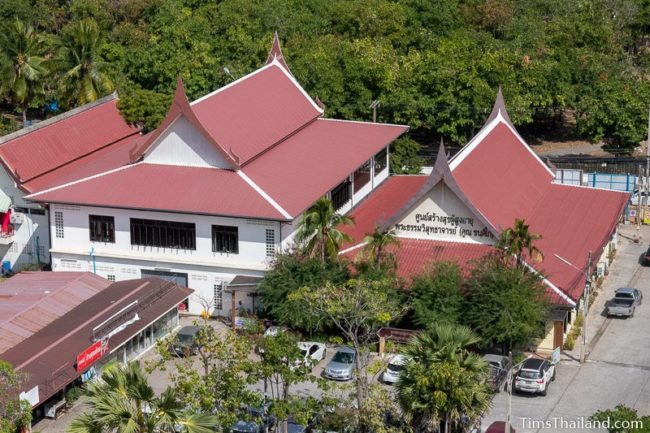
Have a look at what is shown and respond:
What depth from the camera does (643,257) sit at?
80000 millimetres

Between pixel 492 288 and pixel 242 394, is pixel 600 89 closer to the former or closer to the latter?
pixel 492 288

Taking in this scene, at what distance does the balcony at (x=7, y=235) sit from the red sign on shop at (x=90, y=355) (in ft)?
69.7

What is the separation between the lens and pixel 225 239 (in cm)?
6944

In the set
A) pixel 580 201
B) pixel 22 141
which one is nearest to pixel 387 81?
pixel 580 201

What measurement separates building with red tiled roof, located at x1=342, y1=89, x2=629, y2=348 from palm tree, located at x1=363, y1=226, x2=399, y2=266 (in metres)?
1.80

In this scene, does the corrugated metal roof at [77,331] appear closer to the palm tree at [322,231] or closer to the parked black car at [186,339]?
the parked black car at [186,339]

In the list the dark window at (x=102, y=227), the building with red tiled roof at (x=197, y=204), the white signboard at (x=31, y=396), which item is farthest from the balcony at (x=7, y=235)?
the white signboard at (x=31, y=396)

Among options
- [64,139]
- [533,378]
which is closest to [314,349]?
[533,378]

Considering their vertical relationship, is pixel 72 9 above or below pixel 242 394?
above

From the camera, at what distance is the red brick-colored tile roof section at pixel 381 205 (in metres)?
72.8

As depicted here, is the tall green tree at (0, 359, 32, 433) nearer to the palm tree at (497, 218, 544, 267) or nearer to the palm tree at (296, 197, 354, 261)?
the palm tree at (296, 197, 354, 261)

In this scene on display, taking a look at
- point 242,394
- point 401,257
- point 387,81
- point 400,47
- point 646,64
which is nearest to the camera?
point 242,394

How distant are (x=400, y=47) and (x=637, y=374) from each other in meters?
54.9

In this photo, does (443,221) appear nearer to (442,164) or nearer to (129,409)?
(442,164)
